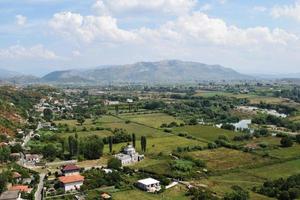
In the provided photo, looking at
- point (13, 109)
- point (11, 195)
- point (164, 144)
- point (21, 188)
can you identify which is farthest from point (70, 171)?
point (13, 109)

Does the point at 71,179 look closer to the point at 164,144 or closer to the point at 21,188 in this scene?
the point at 21,188

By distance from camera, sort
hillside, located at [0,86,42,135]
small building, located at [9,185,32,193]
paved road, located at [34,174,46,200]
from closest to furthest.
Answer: paved road, located at [34,174,46,200] < small building, located at [9,185,32,193] < hillside, located at [0,86,42,135]

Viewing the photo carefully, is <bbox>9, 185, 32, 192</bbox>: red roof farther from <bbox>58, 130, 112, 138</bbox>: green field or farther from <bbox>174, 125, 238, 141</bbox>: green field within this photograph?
<bbox>174, 125, 238, 141</bbox>: green field

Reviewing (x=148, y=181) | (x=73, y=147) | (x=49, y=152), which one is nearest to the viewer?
(x=148, y=181)

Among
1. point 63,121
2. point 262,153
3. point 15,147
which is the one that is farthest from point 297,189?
point 63,121

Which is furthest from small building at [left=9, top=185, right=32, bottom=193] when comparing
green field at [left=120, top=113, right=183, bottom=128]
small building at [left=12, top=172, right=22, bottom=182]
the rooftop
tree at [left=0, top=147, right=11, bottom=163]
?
green field at [left=120, top=113, right=183, bottom=128]

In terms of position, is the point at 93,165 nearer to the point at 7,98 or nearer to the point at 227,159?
the point at 227,159

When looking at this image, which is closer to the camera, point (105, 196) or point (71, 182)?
point (105, 196)
